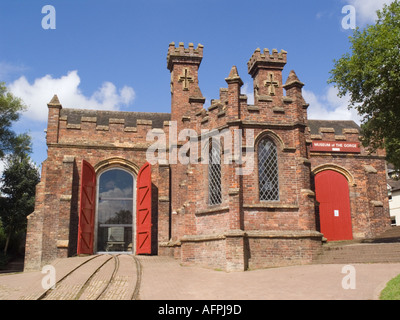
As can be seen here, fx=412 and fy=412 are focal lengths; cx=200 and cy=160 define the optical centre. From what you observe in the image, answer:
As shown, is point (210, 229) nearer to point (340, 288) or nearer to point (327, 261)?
point (327, 261)

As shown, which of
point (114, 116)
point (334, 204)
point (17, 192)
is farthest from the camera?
point (17, 192)

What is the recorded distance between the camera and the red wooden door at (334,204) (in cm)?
2295

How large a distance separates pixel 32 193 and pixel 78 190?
14.3m

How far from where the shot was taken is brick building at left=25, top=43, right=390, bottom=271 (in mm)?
15094

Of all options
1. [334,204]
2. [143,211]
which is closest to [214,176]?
[143,211]

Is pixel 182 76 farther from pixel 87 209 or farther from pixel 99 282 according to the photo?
pixel 99 282

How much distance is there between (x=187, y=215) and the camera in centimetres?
1667

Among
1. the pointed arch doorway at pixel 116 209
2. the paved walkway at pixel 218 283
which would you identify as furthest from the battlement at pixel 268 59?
the paved walkway at pixel 218 283

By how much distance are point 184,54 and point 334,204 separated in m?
11.9

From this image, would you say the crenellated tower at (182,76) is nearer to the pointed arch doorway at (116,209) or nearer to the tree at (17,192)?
the pointed arch doorway at (116,209)

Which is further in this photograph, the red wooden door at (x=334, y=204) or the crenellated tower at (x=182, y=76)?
the red wooden door at (x=334, y=204)

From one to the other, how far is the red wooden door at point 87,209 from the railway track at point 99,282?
337cm

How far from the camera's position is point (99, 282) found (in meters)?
12.3

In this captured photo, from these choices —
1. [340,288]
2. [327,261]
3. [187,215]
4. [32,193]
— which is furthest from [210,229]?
[32,193]
